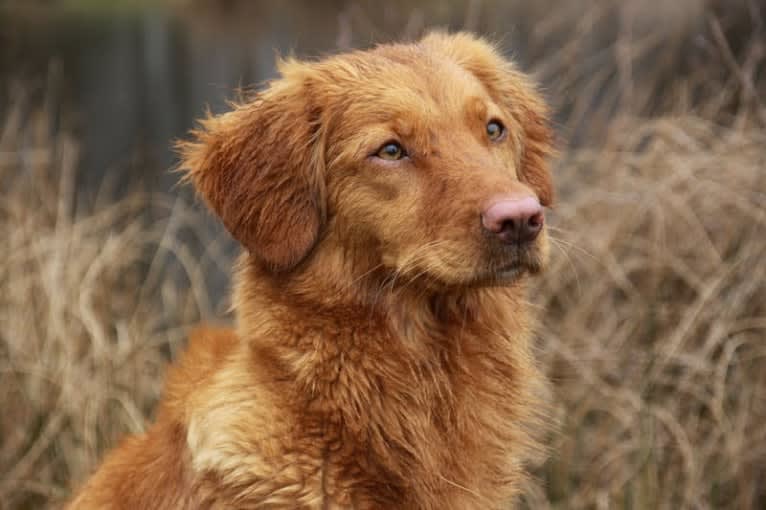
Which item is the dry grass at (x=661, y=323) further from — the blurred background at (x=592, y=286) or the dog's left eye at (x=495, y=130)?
the dog's left eye at (x=495, y=130)

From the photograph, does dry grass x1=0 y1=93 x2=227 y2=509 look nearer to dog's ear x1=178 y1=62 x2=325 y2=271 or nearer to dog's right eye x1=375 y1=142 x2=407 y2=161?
dog's ear x1=178 y1=62 x2=325 y2=271

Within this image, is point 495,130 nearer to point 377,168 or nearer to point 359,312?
point 377,168

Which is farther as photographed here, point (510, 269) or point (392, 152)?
point (392, 152)

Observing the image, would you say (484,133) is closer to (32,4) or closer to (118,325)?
(118,325)

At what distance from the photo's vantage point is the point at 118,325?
248 inches

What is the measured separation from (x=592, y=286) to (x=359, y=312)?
2.98 m

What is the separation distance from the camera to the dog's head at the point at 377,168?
296cm

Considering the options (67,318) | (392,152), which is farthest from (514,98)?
(67,318)

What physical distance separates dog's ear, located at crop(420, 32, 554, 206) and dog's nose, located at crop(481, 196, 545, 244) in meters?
0.83

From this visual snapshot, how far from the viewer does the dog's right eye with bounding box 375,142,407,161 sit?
125 inches

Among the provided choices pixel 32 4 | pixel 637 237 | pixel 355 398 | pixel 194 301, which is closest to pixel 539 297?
pixel 637 237

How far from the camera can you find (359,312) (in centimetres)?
317

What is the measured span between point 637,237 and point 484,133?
2972mm

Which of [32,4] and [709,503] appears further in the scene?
[32,4]
